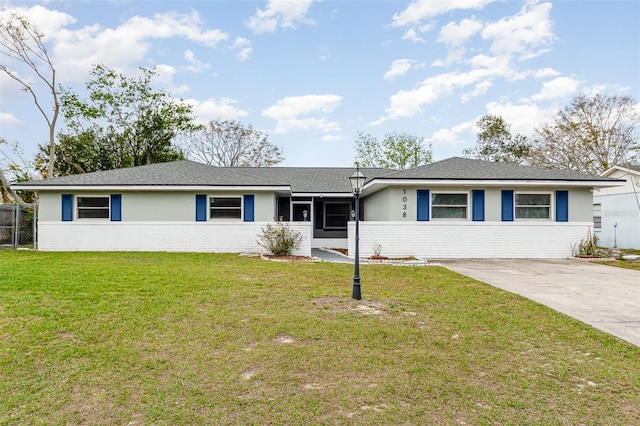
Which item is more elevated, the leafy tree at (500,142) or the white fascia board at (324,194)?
the leafy tree at (500,142)

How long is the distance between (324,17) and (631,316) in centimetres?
1473

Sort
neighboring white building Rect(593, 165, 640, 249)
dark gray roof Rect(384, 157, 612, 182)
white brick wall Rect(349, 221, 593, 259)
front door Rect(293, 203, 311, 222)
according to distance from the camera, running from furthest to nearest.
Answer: front door Rect(293, 203, 311, 222), neighboring white building Rect(593, 165, 640, 249), white brick wall Rect(349, 221, 593, 259), dark gray roof Rect(384, 157, 612, 182)

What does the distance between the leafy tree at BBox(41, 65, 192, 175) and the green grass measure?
24.8 metres

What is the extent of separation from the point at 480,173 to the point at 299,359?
38.8 feet

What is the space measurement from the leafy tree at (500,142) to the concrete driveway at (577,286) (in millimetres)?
19730

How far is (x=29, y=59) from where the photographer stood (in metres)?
24.0

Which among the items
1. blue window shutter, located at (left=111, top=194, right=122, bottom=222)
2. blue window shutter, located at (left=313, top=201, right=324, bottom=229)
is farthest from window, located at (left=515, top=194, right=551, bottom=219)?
blue window shutter, located at (left=111, top=194, right=122, bottom=222)

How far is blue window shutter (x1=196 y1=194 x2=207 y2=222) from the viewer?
14.1 meters

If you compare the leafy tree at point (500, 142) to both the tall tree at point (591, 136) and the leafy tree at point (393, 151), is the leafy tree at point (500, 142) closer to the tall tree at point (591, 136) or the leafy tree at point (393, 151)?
the tall tree at point (591, 136)

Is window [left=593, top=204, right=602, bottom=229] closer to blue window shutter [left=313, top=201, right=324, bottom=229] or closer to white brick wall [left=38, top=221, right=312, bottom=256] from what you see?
blue window shutter [left=313, top=201, right=324, bottom=229]

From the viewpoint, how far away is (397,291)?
22.9ft

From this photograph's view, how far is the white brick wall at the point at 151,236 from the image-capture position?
1402 cm

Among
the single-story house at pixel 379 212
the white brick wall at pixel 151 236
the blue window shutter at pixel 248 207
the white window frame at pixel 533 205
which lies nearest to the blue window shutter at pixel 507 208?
the single-story house at pixel 379 212

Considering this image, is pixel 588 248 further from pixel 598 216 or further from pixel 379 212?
pixel 379 212
